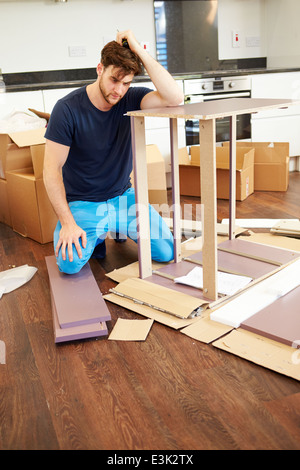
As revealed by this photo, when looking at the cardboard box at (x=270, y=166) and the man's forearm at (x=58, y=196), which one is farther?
the cardboard box at (x=270, y=166)

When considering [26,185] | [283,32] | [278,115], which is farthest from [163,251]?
[283,32]

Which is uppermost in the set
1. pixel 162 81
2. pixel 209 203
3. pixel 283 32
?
pixel 283 32

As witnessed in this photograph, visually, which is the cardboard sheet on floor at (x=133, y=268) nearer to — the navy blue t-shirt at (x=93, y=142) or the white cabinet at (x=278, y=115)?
the navy blue t-shirt at (x=93, y=142)

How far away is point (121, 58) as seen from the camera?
1.89 metres

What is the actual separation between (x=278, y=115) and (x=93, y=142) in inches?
94.0

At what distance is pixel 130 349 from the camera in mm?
1653

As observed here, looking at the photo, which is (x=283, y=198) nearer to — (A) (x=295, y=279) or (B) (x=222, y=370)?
(A) (x=295, y=279)

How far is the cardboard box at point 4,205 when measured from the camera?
119 inches

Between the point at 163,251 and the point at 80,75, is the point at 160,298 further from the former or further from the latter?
the point at 80,75

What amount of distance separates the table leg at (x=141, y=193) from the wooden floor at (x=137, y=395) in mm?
327

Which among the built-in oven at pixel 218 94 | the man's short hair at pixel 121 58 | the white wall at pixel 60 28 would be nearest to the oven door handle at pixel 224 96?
the built-in oven at pixel 218 94

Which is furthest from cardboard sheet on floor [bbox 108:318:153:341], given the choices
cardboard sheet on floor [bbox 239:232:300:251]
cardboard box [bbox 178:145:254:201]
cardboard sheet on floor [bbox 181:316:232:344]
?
cardboard box [bbox 178:145:254:201]

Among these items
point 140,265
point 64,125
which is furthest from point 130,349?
point 64,125

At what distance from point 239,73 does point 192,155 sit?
871 mm
